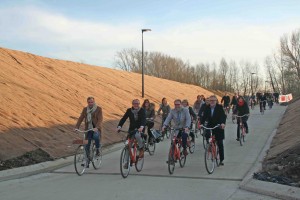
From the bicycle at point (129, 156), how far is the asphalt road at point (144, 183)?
0.64ft

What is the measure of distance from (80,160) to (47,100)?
9.46 metres

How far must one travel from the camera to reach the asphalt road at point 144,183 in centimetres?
762

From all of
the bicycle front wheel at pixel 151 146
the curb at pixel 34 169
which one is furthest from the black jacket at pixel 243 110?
the curb at pixel 34 169

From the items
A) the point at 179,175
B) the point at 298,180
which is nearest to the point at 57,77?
the point at 179,175

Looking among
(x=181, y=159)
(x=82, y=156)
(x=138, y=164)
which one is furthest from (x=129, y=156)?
(x=181, y=159)

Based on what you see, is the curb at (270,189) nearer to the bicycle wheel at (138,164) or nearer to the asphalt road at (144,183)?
the asphalt road at (144,183)

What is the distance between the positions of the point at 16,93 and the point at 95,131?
330 inches

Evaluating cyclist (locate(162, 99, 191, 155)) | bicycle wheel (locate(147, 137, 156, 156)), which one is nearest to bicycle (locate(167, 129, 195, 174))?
cyclist (locate(162, 99, 191, 155))

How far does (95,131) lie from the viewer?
10469 millimetres

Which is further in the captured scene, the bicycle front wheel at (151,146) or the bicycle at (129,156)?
the bicycle front wheel at (151,146)

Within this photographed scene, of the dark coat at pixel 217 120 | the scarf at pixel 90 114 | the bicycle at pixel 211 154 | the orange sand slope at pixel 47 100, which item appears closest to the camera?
the bicycle at pixel 211 154

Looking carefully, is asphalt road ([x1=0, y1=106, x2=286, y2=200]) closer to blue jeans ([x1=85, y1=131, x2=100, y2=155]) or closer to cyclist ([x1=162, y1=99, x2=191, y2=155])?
blue jeans ([x1=85, y1=131, x2=100, y2=155])

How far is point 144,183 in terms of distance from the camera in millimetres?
8742

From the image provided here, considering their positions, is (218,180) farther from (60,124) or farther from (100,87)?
(100,87)
